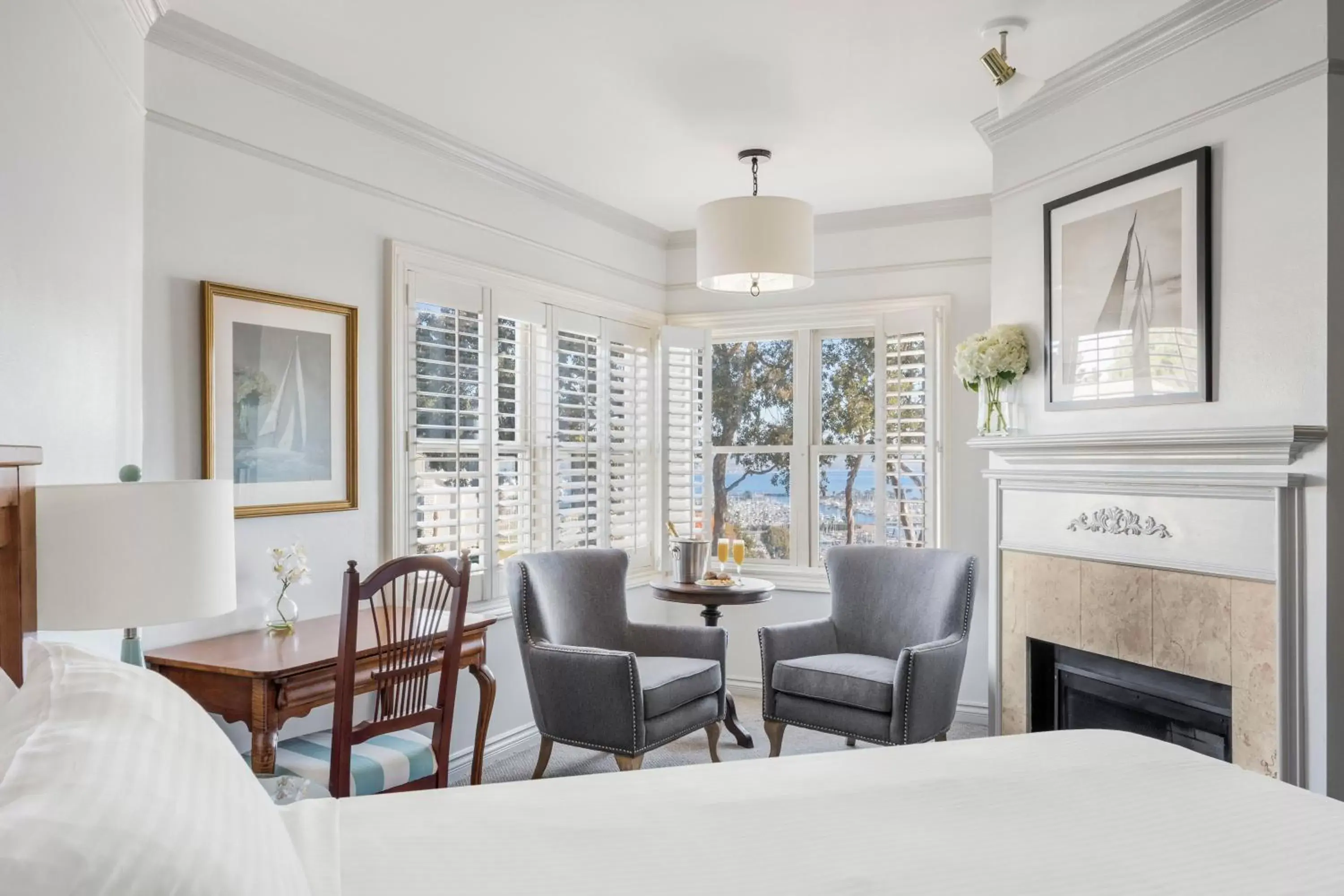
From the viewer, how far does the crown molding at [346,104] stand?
2.83 meters

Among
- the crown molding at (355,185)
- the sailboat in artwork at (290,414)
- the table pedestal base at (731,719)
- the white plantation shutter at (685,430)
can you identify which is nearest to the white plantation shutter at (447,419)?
the crown molding at (355,185)

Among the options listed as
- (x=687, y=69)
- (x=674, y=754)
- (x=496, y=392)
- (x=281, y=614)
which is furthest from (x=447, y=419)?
(x=674, y=754)

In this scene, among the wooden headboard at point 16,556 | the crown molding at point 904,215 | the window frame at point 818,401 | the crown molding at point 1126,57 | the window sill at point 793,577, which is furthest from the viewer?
the window sill at point 793,577

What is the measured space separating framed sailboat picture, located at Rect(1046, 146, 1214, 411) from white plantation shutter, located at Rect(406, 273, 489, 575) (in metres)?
2.39

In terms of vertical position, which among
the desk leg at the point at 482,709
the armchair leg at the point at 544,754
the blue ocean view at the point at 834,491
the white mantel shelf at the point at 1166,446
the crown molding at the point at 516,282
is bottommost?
the armchair leg at the point at 544,754

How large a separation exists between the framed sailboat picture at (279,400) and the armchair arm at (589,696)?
1003 millimetres

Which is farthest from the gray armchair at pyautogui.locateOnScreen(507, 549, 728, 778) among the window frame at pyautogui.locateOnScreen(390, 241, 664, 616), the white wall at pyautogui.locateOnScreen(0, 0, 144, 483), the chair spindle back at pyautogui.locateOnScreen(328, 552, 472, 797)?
the white wall at pyautogui.locateOnScreen(0, 0, 144, 483)

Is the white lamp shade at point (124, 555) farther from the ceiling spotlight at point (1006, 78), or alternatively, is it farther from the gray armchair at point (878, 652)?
the ceiling spotlight at point (1006, 78)

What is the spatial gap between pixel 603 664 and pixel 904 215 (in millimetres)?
3036

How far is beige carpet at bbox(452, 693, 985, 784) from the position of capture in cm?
401

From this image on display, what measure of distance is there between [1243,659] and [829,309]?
3.04 meters

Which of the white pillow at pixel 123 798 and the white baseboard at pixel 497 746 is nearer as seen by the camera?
the white pillow at pixel 123 798

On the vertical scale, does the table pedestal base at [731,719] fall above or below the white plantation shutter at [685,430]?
below

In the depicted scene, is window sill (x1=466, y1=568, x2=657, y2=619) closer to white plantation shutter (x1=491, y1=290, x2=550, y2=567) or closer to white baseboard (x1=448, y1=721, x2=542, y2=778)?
white plantation shutter (x1=491, y1=290, x2=550, y2=567)
